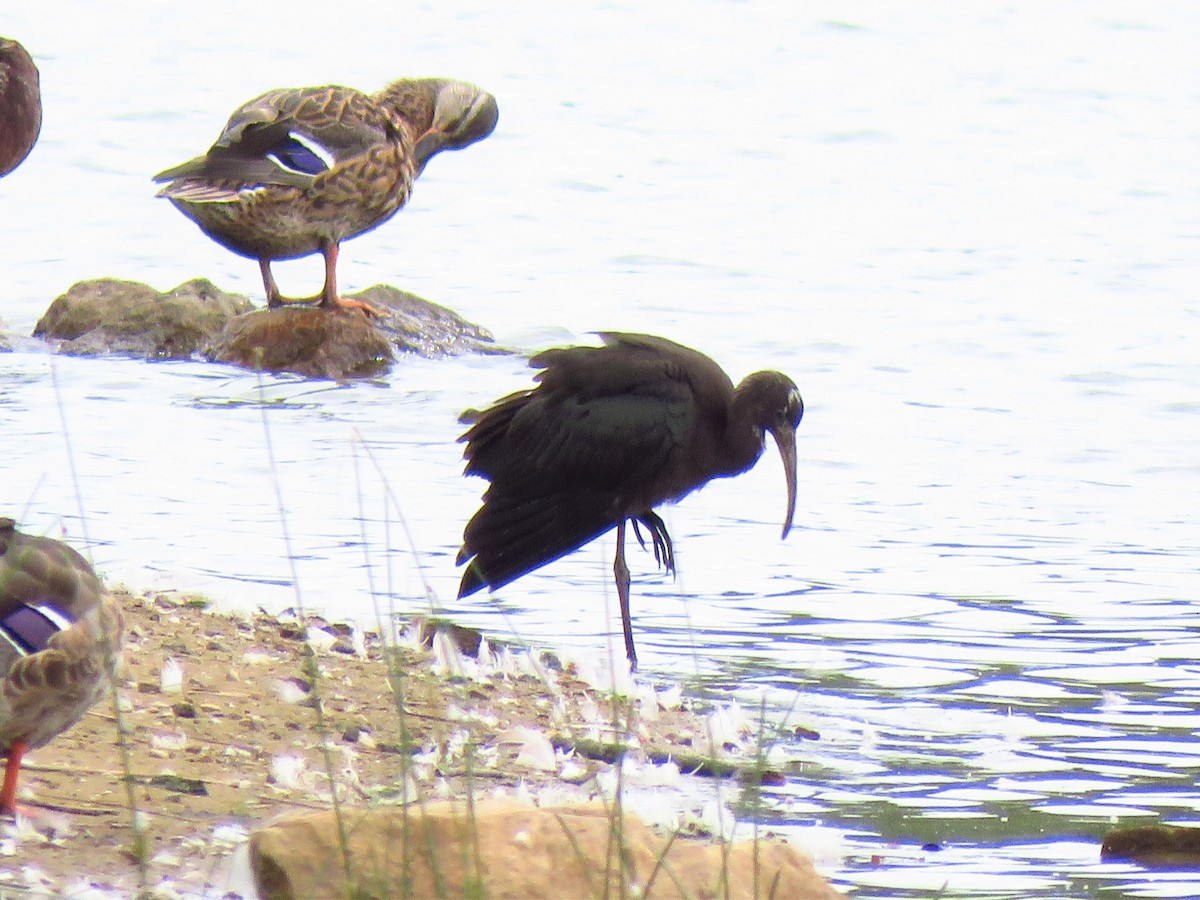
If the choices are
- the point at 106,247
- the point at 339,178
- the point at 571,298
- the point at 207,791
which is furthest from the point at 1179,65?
the point at 207,791

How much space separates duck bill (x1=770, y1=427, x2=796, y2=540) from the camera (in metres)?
7.48

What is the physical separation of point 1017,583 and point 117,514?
3.62 metres

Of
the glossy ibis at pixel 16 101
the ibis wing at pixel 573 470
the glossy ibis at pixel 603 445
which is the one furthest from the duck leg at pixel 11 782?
the glossy ibis at pixel 16 101

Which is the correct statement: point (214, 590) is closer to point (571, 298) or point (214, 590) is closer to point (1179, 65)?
point (571, 298)

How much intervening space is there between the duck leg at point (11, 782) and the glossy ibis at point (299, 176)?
262 inches

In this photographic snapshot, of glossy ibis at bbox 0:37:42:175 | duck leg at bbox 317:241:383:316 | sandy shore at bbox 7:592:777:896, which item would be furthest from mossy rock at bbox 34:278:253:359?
sandy shore at bbox 7:592:777:896

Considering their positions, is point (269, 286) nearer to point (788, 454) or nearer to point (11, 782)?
point (788, 454)

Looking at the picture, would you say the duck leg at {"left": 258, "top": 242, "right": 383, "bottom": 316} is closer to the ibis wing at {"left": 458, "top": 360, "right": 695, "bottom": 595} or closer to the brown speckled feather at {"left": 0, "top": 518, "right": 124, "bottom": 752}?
the ibis wing at {"left": 458, "top": 360, "right": 695, "bottom": 595}

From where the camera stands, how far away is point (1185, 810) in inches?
224

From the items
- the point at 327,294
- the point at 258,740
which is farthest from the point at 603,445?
the point at 327,294

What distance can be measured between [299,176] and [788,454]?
13.7 feet

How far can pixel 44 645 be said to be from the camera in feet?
14.1

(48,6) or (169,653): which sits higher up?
(169,653)

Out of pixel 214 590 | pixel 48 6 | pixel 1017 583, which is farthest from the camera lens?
pixel 48 6
